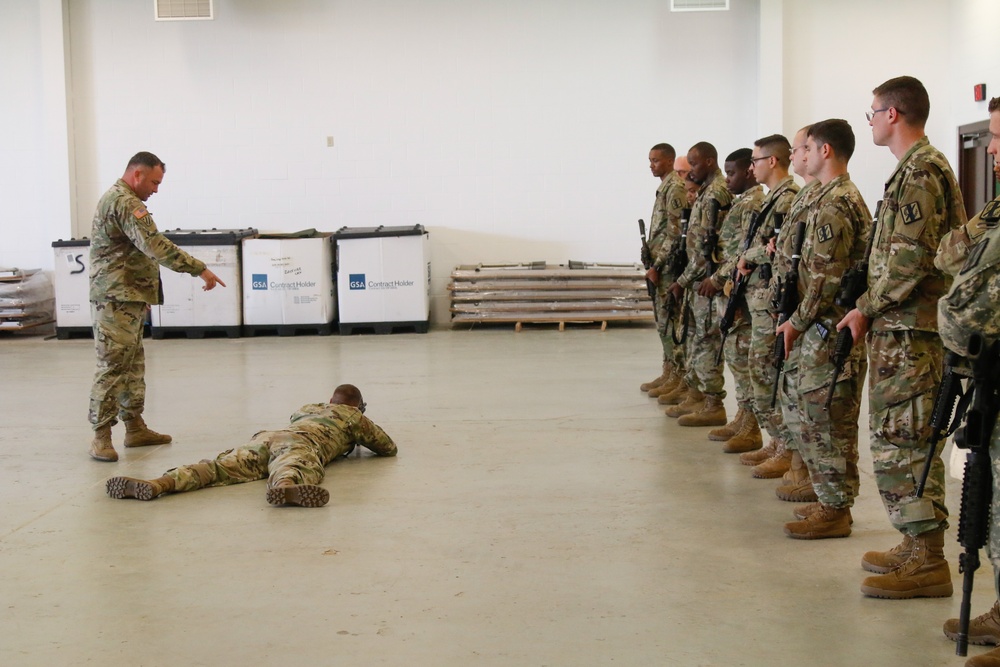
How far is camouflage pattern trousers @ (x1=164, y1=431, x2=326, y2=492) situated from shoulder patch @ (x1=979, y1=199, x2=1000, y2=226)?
3495mm

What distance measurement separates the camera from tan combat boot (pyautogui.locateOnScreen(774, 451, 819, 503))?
5254mm

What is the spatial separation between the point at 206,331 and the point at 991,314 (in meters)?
10.9

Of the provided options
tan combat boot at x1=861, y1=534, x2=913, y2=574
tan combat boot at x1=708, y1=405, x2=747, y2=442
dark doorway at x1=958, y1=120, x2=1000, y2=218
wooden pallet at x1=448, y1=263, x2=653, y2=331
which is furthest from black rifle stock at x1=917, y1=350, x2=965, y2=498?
wooden pallet at x1=448, y1=263, x2=653, y2=331

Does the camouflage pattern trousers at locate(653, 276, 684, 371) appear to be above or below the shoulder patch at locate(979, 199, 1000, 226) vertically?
below

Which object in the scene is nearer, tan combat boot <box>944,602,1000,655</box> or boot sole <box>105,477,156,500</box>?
tan combat boot <box>944,602,1000,655</box>

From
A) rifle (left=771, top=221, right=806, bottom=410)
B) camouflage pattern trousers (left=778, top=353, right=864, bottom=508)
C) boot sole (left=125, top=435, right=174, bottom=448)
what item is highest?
rifle (left=771, top=221, right=806, bottom=410)

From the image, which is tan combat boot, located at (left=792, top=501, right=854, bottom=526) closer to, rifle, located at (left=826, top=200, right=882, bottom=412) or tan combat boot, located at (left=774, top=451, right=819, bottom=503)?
tan combat boot, located at (left=774, top=451, right=819, bottom=503)

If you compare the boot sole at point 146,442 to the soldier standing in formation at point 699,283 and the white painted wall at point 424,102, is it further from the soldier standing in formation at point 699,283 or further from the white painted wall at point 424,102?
the white painted wall at point 424,102

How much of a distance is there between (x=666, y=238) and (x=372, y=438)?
2.78 m

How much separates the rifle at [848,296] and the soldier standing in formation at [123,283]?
3.81 meters

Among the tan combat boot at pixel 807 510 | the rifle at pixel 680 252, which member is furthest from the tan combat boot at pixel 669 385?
the tan combat boot at pixel 807 510

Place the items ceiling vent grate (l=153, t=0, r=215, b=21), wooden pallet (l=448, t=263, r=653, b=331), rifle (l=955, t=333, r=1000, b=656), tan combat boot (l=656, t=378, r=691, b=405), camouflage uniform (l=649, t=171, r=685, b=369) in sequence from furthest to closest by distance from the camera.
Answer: wooden pallet (l=448, t=263, r=653, b=331) → ceiling vent grate (l=153, t=0, r=215, b=21) → tan combat boot (l=656, t=378, r=691, b=405) → camouflage uniform (l=649, t=171, r=685, b=369) → rifle (l=955, t=333, r=1000, b=656)

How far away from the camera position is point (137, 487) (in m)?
5.46

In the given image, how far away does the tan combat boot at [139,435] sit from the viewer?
6.82 metres
